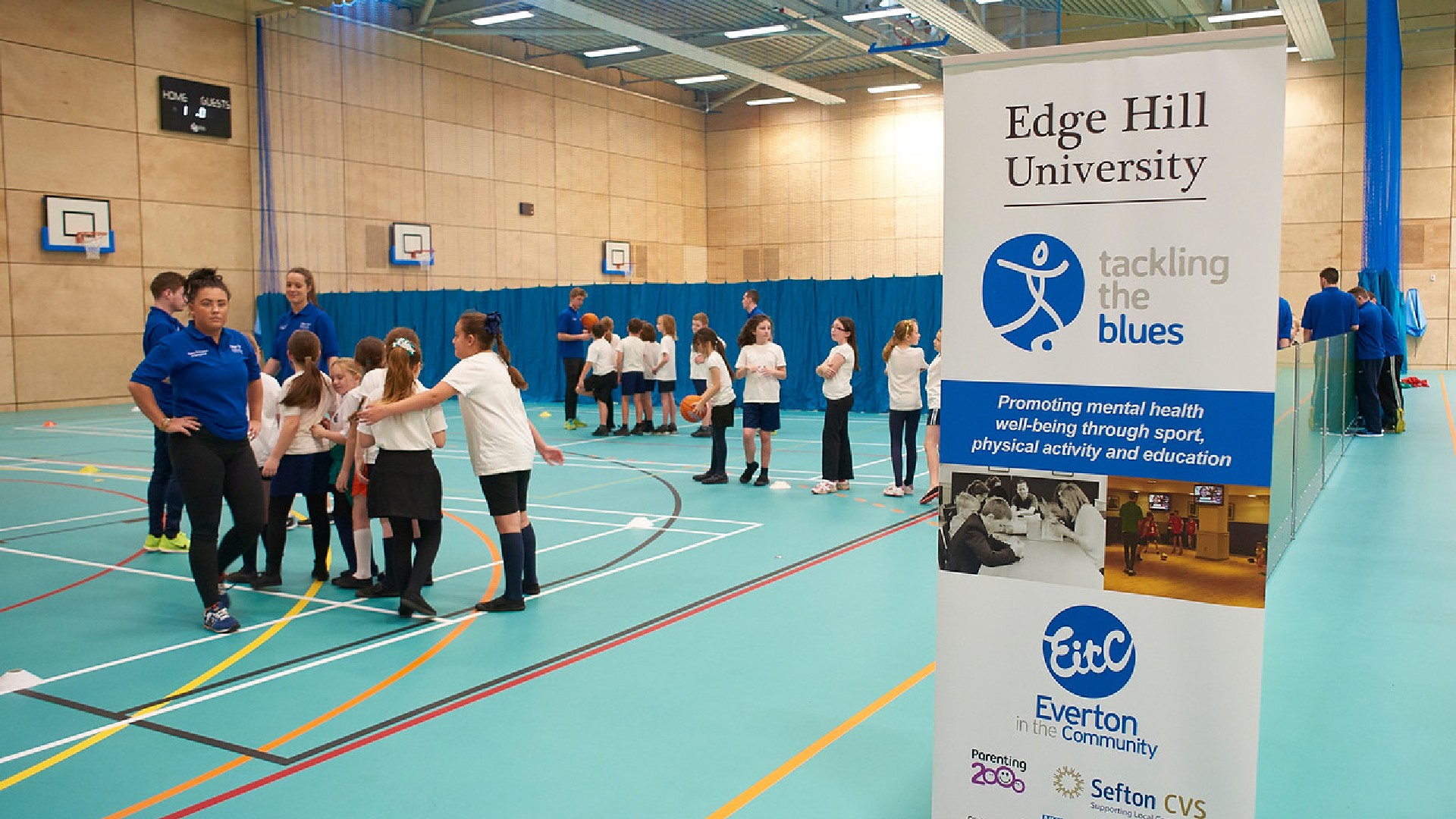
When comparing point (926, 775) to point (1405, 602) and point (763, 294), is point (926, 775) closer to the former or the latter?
point (1405, 602)

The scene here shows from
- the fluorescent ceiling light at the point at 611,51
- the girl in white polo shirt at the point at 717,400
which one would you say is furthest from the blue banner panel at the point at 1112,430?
the fluorescent ceiling light at the point at 611,51

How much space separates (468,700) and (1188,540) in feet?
10.7

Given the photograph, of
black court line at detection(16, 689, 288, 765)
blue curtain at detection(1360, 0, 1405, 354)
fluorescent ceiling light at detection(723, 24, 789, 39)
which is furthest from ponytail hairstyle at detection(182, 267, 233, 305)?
fluorescent ceiling light at detection(723, 24, 789, 39)

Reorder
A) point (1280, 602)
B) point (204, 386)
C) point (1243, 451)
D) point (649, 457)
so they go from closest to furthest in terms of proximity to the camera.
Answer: point (1243, 451) → point (204, 386) → point (1280, 602) → point (649, 457)

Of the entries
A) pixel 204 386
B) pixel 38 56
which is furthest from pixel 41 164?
pixel 204 386

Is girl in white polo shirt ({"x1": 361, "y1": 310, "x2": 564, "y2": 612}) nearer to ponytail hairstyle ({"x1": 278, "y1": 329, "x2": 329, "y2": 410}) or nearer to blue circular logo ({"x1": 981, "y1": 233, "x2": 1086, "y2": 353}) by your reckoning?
ponytail hairstyle ({"x1": 278, "y1": 329, "x2": 329, "y2": 410})

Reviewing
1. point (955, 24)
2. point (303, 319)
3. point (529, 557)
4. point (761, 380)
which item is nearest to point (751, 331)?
point (761, 380)

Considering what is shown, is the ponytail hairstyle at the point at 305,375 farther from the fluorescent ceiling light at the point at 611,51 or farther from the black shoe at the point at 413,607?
the fluorescent ceiling light at the point at 611,51

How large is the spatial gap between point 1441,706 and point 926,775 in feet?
7.81

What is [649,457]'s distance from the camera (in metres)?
13.7

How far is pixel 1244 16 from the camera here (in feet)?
63.3

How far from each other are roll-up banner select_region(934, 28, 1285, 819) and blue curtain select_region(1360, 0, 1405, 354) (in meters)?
15.2

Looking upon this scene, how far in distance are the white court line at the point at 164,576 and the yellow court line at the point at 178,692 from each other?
11 cm

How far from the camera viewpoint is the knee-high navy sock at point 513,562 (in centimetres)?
632
